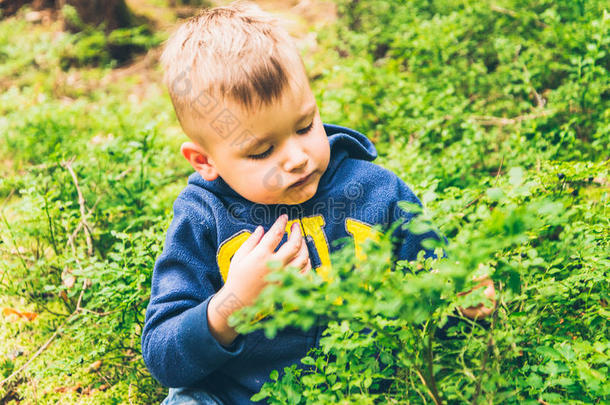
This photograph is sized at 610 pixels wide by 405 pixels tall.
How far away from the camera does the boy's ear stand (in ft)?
6.54

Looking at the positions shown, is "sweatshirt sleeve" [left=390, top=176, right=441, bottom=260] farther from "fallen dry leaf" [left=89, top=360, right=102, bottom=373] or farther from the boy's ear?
"fallen dry leaf" [left=89, top=360, right=102, bottom=373]

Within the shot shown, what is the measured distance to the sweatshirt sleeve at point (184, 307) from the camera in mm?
1829

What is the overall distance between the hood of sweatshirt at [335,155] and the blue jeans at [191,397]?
0.86 m

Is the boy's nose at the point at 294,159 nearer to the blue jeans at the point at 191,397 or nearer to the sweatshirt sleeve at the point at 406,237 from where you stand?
the sweatshirt sleeve at the point at 406,237

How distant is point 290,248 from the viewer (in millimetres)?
1843

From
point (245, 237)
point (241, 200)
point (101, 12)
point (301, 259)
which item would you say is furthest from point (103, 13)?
point (301, 259)

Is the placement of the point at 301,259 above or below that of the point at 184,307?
above

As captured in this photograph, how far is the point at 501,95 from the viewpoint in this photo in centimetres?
366

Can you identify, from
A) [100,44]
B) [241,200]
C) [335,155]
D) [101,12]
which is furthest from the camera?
[101,12]

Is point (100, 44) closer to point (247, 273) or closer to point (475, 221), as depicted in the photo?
point (247, 273)

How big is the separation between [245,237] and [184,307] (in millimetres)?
389

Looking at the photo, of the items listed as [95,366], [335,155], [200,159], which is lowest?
[95,366]

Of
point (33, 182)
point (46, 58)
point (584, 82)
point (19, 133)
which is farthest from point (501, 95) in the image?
point (46, 58)

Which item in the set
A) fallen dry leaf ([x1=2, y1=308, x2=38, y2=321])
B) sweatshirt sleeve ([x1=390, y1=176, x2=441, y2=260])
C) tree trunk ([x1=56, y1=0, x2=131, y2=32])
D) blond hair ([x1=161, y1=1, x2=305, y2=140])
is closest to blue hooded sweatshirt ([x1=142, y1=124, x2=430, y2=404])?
sweatshirt sleeve ([x1=390, y1=176, x2=441, y2=260])
